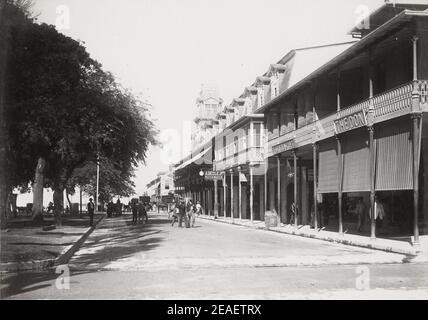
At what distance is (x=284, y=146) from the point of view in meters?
31.2

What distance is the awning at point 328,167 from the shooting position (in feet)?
82.2

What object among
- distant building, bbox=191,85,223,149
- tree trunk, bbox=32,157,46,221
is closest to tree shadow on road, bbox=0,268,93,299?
tree trunk, bbox=32,157,46,221

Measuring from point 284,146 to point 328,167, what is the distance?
5694 millimetres

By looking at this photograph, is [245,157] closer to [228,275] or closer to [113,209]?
[113,209]

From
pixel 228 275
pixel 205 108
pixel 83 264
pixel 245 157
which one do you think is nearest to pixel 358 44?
pixel 228 275

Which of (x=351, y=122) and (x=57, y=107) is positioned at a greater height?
(x=57, y=107)

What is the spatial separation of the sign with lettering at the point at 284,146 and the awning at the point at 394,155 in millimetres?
9045

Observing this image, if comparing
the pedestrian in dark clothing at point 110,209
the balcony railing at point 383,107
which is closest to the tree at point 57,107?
the balcony railing at point 383,107

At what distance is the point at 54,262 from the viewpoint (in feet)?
45.3

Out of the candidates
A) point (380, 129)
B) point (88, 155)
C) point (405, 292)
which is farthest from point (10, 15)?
point (405, 292)

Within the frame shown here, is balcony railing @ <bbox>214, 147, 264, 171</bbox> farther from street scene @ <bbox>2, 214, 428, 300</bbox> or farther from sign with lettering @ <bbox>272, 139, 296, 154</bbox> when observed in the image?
street scene @ <bbox>2, 214, 428, 300</bbox>

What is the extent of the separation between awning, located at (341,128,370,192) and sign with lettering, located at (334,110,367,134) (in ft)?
1.26

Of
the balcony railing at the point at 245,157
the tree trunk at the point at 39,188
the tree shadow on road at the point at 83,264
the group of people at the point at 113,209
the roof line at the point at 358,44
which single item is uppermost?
the roof line at the point at 358,44

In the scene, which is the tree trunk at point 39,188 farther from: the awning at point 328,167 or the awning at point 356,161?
the awning at point 356,161
